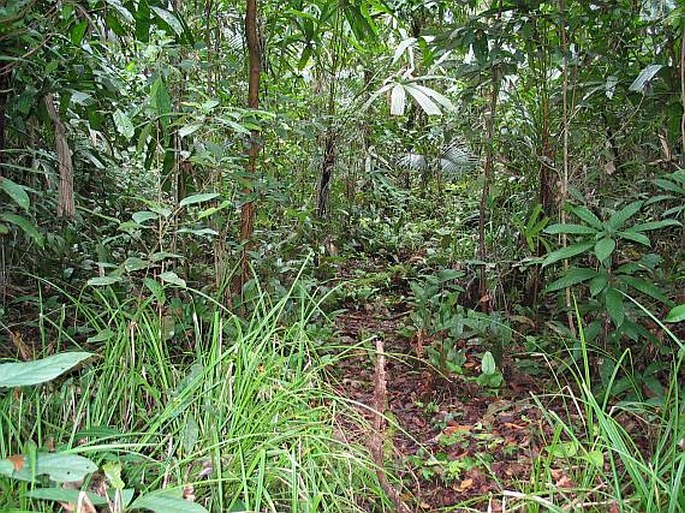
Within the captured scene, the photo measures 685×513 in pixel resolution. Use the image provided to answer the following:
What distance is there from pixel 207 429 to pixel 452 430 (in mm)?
877

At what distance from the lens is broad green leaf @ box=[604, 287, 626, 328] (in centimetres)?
180

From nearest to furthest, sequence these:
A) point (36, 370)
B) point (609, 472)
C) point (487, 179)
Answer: point (36, 370) → point (609, 472) → point (487, 179)

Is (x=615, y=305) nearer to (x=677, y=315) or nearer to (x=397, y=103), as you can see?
(x=677, y=315)

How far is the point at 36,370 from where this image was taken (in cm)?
95

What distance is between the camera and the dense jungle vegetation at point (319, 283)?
139 centimetres

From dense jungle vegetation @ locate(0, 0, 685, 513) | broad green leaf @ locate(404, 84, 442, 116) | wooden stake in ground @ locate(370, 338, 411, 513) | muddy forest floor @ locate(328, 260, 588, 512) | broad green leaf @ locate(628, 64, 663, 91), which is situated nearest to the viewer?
dense jungle vegetation @ locate(0, 0, 685, 513)

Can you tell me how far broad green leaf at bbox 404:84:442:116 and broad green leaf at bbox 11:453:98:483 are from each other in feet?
5.02

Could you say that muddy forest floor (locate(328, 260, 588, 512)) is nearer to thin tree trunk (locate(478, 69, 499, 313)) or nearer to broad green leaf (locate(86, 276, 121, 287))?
thin tree trunk (locate(478, 69, 499, 313))

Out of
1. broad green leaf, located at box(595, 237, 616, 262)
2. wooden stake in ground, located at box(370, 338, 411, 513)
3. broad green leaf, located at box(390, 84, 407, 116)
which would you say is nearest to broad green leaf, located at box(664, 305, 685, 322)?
broad green leaf, located at box(595, 237, 616, 262)

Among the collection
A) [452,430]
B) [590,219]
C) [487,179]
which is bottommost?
[452,430]

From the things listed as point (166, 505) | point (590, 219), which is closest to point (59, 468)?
point (166, 505)

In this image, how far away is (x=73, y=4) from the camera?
5.43 feet

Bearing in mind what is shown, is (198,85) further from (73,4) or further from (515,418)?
(515,418)

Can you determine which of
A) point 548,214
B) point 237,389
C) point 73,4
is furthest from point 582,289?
point 73,4
